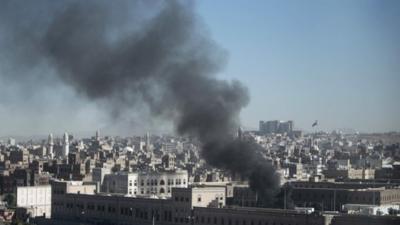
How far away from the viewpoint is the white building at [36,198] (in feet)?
89.2

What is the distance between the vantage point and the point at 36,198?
2761cm

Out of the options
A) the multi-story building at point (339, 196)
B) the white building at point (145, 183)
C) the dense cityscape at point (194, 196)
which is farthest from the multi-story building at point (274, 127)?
the multi-story building at point (339, 196)

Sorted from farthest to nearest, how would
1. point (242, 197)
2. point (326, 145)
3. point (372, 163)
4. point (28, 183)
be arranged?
point (326, 145) → point (372, 163) → point (28, 183) → point (242, 197)

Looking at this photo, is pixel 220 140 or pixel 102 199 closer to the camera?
pixel 220 140

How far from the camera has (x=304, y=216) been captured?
17.0m

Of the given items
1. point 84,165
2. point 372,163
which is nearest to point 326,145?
point 372,163

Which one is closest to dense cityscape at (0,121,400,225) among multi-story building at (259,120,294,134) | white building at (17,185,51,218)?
white building at (17,185,51,218)

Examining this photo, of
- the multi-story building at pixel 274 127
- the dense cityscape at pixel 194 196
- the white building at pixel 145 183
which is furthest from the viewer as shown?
the multi-story building at pixel 274 127

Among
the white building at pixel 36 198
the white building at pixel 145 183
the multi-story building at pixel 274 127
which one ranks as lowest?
the white building at pixel 36 198

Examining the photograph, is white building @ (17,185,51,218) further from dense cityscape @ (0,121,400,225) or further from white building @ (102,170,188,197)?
white building @ (102,170,188,197)

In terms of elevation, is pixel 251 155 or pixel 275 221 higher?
pixel 251 155

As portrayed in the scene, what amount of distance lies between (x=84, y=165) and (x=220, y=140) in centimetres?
1528

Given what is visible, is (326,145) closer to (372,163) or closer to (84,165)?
(372,163)

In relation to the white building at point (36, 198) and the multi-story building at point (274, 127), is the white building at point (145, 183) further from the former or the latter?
the multi-story building at point (274, 127)
